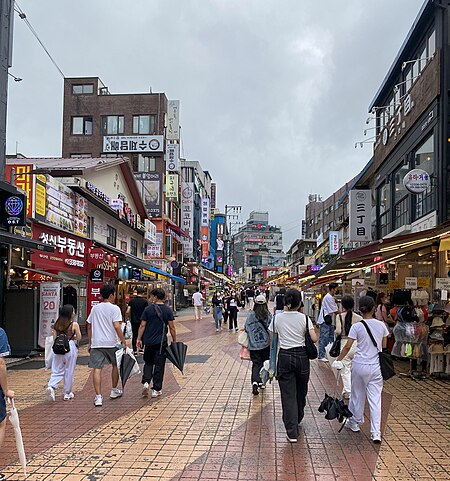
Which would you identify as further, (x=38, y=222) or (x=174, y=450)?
(x=38, y=222)

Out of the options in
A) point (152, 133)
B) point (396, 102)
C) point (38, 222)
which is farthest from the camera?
point (152, 133)

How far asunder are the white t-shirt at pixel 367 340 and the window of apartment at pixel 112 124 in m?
37.4

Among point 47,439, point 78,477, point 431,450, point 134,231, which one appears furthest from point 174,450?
point 134,231

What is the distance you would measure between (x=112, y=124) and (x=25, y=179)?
93.5 feet

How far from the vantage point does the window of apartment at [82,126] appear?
4144 centimetres

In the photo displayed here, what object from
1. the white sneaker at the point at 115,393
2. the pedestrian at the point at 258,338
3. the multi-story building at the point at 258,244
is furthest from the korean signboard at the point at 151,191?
the multi-story building at the point at 258,244

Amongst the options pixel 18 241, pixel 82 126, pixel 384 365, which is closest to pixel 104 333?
pixel 384 365

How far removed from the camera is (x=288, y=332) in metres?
6.21

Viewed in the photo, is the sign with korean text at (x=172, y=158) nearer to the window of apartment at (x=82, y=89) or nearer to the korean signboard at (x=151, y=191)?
the korean signboard at (x=151, y=191)

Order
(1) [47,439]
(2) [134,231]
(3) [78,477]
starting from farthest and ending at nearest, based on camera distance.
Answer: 1. (2) [134,231]
2. (1) [47,439]
3. (3) [78,477]

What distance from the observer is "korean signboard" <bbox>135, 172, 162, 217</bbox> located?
113 feet

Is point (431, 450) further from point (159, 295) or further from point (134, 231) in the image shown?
point (134, 231)

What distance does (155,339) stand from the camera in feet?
26.8

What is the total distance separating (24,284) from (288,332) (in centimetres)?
1001
